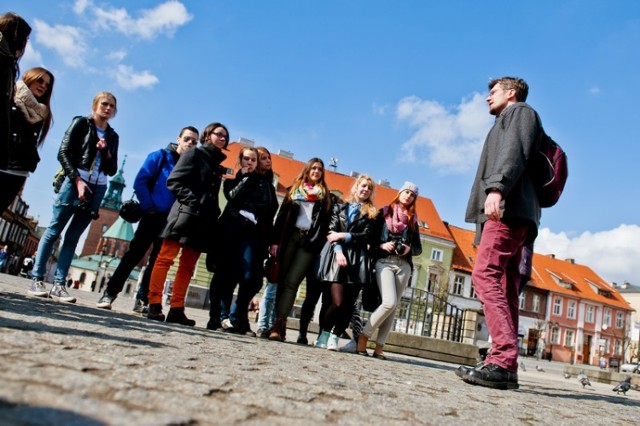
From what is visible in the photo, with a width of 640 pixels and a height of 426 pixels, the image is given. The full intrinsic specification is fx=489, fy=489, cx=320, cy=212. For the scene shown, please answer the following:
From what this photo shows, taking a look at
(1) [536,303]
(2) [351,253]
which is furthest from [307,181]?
(1) [536,303]

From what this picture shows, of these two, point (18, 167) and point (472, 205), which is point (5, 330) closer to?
point (18, 167)

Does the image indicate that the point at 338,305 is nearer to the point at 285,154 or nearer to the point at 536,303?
the point at 285,154

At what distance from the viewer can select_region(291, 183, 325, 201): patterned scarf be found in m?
5.69

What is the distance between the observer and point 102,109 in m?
5.41

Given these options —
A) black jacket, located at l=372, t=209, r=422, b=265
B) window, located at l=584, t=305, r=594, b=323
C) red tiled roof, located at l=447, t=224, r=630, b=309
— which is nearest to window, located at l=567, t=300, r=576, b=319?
red tiled roof, located at l=447, t=224, r=630, b=309

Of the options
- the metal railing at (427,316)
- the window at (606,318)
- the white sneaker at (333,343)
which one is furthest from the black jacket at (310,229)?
the window at (606,318)

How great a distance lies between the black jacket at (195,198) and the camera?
16.1 feet

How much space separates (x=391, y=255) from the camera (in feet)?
18.3

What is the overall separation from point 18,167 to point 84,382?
131 inches

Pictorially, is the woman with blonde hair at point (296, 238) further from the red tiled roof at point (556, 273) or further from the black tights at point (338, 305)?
Result: the red tiled roof at point (556, 273)

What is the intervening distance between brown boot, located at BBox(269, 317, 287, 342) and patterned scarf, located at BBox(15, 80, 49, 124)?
3.08 meters

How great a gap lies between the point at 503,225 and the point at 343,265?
2009 millimetres

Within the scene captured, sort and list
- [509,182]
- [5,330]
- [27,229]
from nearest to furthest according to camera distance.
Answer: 1. [5,330]
2. [509,182]
3. [27,229]

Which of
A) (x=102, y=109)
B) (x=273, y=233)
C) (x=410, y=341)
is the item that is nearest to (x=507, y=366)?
(x=273, y=233)
